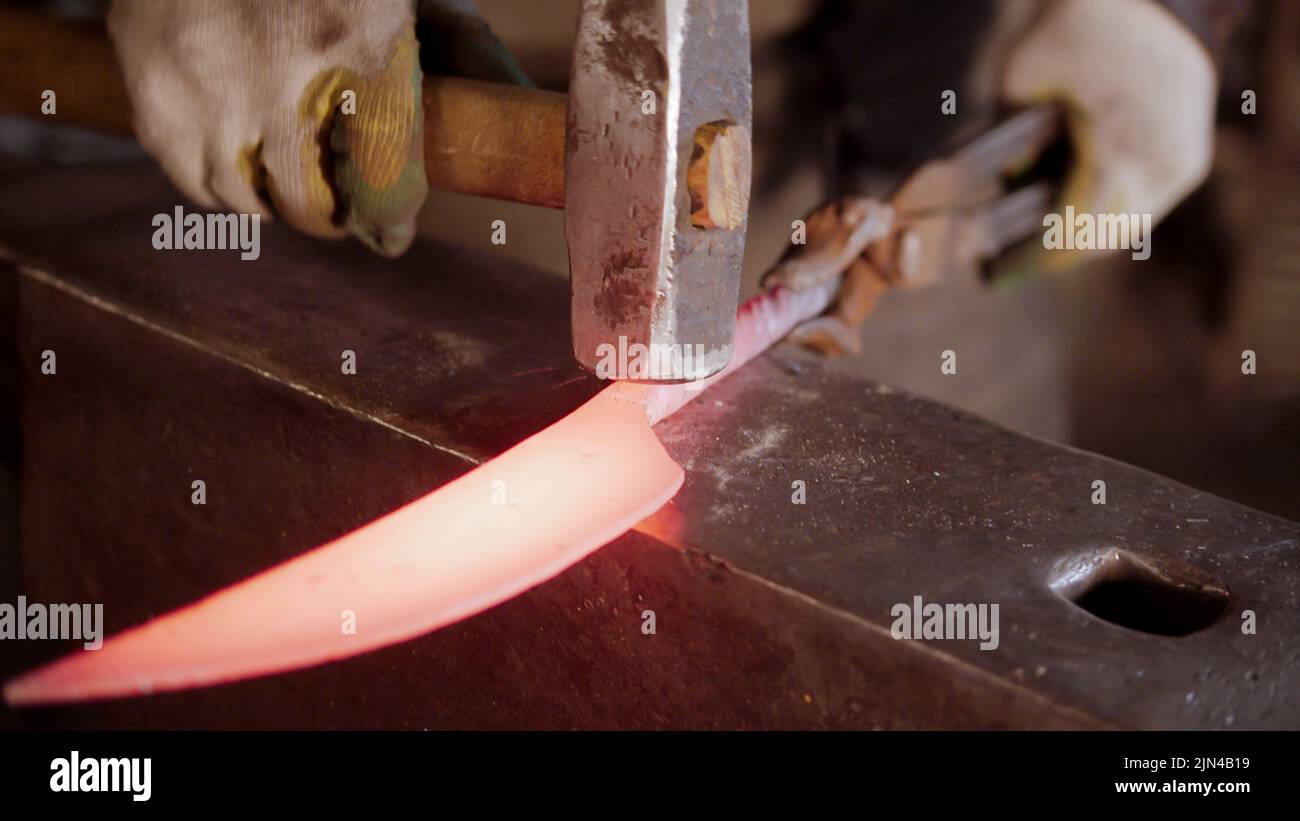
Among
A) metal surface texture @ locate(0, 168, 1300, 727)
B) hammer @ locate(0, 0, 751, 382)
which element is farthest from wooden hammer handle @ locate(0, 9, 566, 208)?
metal surface texture @ locate(0, 168, 1300, 727)

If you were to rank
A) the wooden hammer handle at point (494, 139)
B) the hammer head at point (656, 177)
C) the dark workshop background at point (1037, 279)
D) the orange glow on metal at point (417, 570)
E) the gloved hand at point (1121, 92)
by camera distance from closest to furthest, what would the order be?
the orange glow on metal at point (417, 570) → the hammer head at point (656, 177) → the wooden hammer handle at point (494, 139) → the gloved hand at point (1121, 92) → the dark workshop background at point (1037, 279)

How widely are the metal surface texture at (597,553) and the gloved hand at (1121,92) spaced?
3.39ft

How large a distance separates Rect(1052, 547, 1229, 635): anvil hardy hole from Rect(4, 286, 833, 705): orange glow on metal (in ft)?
1.06

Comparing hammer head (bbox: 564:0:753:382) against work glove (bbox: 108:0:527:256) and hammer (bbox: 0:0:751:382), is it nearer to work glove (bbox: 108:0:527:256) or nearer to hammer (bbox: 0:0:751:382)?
hammer (bbox: 0:0:751:382)

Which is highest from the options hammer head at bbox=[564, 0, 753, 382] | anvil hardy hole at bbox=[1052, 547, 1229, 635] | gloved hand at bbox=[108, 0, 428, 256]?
gloved hand at bbox=[108, 0, 428, 256]

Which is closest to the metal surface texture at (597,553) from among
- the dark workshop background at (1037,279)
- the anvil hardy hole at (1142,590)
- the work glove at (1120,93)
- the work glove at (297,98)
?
the anvil hardy hole at (1142,590)

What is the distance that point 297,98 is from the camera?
1.17m

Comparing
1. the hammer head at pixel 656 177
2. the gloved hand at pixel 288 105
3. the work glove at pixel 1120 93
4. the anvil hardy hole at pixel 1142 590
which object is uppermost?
the work glove at pixel 1120 93

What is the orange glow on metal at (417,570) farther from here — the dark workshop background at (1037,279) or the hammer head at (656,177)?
the dark workshop background at (1037,279)

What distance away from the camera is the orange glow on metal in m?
0.75

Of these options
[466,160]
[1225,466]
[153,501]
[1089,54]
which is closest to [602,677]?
[466,160]

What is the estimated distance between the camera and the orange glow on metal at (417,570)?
0.75 metres

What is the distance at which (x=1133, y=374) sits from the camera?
379 centimetres

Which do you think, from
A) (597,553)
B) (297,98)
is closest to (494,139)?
(297,98)
